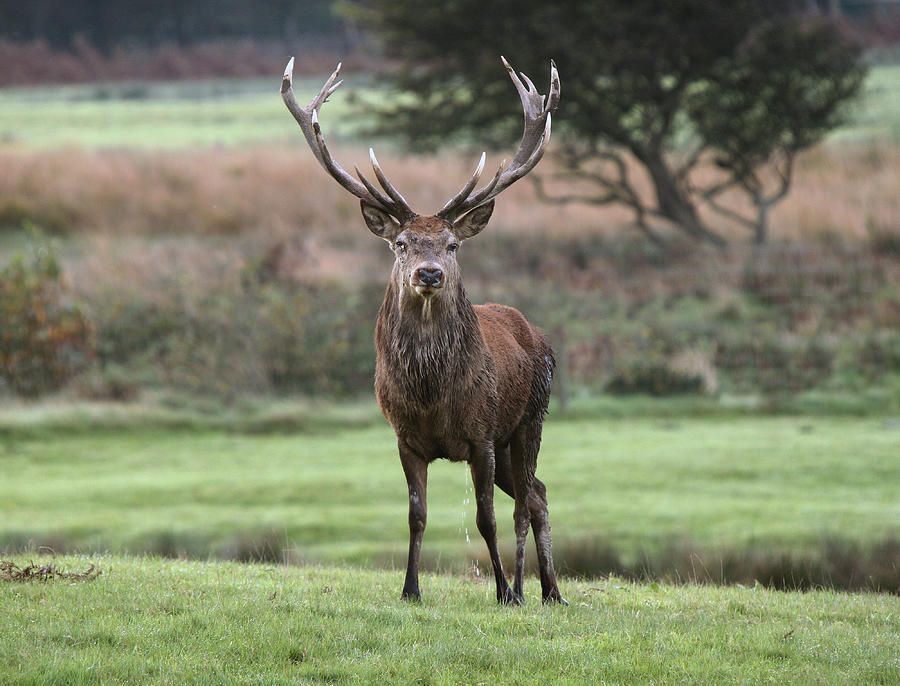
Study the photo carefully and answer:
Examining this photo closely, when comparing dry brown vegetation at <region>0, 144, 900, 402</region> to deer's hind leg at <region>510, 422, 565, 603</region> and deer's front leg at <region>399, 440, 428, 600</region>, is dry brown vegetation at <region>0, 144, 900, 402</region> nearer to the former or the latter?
deer's hind leg at <region>510, 422, 565, 603</region>

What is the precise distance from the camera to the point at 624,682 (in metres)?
7.14

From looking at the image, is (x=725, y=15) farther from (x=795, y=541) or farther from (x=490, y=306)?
(x=490, y=306)

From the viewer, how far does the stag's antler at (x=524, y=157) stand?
934 cm

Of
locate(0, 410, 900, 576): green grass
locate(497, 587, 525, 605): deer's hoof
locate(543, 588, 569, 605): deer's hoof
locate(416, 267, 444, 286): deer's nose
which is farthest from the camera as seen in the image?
locate(0, 410, 900, 576): green grass

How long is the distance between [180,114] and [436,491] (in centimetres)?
4609

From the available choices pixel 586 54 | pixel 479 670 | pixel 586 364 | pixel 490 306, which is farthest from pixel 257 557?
pixel 586 54

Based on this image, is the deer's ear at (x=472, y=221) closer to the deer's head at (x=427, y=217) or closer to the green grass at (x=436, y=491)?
the deer's head at (x=427, y=217)

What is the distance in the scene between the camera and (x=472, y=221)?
9500 millimetres

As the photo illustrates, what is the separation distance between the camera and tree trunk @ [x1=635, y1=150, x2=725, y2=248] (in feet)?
118

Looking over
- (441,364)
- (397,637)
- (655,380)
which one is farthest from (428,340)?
(655,380)

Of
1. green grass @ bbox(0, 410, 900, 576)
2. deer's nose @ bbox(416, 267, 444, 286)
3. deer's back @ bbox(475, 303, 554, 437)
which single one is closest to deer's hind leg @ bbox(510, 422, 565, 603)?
deer's back @ bbox(475, 303, 554, 437)

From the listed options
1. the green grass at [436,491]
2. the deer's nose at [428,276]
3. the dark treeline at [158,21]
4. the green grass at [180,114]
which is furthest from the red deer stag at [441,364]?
the dark treeline at [158,21]

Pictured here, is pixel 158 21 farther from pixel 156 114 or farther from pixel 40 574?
pixel 40 574

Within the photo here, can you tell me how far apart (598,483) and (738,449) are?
321 cm
